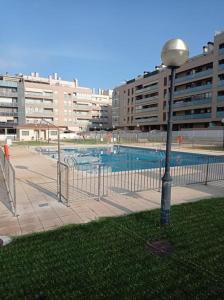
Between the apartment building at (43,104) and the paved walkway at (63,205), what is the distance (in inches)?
2542

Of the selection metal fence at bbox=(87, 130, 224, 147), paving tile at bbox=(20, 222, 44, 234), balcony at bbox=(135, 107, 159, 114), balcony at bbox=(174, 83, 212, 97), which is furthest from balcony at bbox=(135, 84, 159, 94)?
paving tile at bbox=(20, 222, 44, 234)

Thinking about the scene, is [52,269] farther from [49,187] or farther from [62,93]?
[62,93]

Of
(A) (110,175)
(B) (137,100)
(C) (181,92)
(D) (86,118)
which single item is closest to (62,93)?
(D) (86,118)

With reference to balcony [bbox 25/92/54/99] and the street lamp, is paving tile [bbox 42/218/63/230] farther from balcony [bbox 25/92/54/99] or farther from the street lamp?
balcony [bbox 25/92/54/99]

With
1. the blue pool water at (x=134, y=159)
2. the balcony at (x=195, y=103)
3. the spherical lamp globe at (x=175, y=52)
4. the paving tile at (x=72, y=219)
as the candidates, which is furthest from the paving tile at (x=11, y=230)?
the balcony at (x=195, y=103)

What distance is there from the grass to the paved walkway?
730 millimetres

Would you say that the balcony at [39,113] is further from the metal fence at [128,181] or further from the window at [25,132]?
the metal fence at [128,181]

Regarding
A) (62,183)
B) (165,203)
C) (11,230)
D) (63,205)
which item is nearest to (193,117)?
(62,183)

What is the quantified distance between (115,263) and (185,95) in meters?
59.1

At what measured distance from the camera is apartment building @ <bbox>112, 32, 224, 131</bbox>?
4866cm

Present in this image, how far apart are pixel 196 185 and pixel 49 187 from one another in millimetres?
6026

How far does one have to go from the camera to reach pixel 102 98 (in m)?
108

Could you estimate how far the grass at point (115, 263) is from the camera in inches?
131

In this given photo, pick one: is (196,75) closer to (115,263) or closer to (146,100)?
(146,100)
